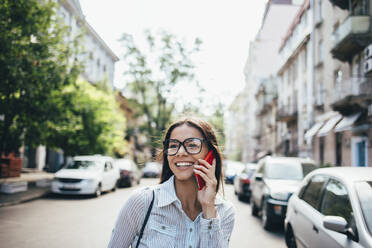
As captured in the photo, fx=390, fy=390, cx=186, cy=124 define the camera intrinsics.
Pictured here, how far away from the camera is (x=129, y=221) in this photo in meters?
2.35

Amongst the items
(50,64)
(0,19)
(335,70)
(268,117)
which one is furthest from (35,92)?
(268,117)

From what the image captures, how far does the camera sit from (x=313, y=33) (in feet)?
86.3

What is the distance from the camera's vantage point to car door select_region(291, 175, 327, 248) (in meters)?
4.71

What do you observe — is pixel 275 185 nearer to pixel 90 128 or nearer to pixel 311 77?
pixel 90 128

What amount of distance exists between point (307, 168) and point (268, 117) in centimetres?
4139

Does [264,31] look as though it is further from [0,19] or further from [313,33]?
[0,19]

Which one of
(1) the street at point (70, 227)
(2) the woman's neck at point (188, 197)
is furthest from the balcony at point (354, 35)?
(2) the woman's neck at point (188, 197)

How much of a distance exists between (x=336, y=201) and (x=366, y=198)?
481mm

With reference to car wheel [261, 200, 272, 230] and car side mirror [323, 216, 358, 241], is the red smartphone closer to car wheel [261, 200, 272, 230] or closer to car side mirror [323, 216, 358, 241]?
car side mirror [323, 216, 358, 241]

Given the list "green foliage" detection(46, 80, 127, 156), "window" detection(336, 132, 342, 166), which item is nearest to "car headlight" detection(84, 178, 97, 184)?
"green foliage" detection(46, 80, 127, 156)

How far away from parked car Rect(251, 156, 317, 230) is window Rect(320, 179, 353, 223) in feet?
12.6

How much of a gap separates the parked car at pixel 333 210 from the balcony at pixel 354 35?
14.5 metres

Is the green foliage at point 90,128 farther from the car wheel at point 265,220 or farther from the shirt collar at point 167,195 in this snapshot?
the shirt collar at point 167,195

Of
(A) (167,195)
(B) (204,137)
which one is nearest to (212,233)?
(A) (167,195)
